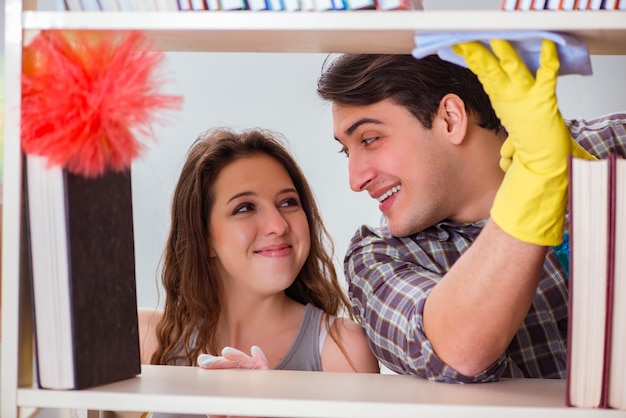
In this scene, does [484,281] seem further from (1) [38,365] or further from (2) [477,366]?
(1) [38,365]

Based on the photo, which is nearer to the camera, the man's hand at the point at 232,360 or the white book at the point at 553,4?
the white book at the point at 553,4

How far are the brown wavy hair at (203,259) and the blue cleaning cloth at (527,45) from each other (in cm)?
126

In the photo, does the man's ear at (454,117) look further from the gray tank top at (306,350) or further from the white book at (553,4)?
the white book at (553,4)

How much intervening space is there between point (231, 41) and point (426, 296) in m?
0.50

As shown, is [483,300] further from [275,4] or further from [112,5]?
[112,5]

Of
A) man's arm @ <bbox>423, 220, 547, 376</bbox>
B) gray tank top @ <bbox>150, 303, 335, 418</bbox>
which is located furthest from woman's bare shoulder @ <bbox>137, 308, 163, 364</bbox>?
man's arm @ <bbox>423, 220, 547, 376</bbox>

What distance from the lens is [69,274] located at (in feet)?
3.24

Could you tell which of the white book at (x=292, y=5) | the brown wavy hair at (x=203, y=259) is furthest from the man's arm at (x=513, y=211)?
the brown wavy hair at (x=203, y=259)

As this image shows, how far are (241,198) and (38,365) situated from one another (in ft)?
3.78

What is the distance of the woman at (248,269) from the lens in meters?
2.01

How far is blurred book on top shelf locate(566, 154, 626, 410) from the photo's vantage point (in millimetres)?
907

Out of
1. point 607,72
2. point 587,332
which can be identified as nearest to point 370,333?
point 587,332

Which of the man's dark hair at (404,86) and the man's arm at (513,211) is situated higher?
the man's dark hair at (404,86)

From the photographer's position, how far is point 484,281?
1.03 metres
